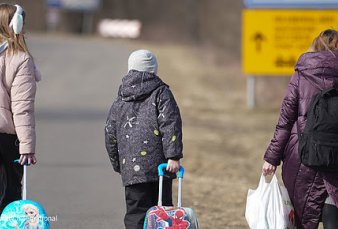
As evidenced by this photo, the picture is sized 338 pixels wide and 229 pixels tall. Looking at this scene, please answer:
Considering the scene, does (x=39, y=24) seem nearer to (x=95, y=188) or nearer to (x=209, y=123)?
(x=209, y=123)

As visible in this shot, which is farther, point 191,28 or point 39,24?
point 39,24

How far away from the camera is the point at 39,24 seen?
7969cm

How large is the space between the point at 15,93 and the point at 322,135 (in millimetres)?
2014

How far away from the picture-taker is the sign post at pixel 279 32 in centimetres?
1877

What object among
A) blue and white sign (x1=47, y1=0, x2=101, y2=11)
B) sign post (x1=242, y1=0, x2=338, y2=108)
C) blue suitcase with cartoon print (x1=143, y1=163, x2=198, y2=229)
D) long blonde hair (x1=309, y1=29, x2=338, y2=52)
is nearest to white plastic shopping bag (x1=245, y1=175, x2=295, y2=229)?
blue suitcase with cartoon print (x1=143, y1=163, x2=198, y2=229)

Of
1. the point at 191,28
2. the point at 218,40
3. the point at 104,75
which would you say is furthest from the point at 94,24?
the point at 104,75

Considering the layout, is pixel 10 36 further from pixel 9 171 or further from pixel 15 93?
pixel 9 171

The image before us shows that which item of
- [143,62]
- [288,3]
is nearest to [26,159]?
[143,62]

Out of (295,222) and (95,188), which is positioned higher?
(295,222)

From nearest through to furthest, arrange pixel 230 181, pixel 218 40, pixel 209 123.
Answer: pixel 230 181 → pixel 209 123 → pixel 218 40

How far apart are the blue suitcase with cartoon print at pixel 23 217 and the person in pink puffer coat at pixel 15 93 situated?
1.16 feet

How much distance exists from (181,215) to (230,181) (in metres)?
5.13

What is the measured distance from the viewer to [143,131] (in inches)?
241

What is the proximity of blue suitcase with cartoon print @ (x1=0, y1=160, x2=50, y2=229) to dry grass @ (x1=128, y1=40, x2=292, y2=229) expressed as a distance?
2.36 metres
